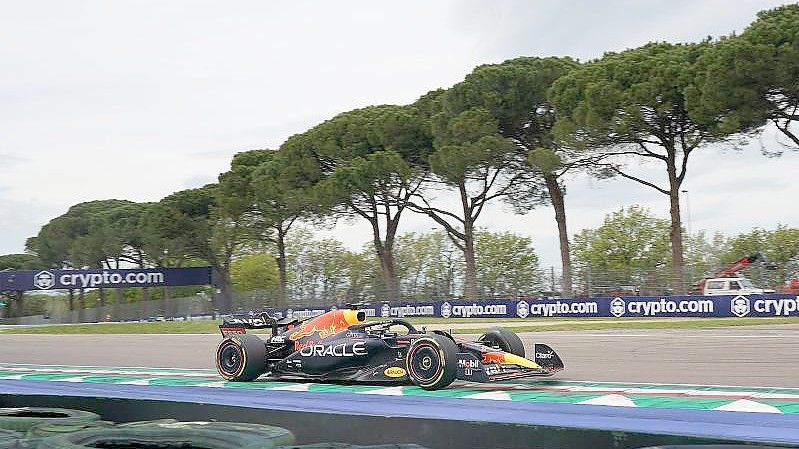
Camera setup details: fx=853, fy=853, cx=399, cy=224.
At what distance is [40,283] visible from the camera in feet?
182

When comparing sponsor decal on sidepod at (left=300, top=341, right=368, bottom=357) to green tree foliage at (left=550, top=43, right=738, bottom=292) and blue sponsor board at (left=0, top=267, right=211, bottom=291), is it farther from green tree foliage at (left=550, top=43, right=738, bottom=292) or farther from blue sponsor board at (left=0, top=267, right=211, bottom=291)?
blue sponsor board at (left=0, top=267, right=211, bottom=291)

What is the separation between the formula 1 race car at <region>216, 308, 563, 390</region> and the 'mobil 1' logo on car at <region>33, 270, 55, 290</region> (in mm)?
49233

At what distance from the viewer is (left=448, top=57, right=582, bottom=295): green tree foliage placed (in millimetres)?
35281

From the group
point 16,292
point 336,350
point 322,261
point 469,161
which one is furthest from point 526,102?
point 16,292

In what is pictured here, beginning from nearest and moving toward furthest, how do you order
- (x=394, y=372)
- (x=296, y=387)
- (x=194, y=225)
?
(x=394, y=372), (x=296, y=387), (x=194, y=225)

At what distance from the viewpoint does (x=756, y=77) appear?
27.4m

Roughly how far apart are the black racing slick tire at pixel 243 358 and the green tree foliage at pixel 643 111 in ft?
74.8

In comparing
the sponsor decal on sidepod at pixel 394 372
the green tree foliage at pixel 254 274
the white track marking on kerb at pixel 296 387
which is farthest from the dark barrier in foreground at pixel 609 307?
the green tree foliage at pixel 254 274

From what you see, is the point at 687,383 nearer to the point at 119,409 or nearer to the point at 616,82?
the point at 119,409

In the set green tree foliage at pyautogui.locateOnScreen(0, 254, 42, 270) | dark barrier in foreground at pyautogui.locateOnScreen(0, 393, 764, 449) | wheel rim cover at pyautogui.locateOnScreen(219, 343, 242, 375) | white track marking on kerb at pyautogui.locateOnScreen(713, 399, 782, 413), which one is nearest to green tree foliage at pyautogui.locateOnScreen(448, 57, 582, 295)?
wheel rim cover at pyautogui.locateOnScreen(219, 343, 242, 375)

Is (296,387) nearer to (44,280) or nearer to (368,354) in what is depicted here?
(368,354)

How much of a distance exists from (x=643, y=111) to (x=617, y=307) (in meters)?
7.26

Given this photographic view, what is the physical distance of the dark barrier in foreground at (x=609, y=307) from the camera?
24656 millimetres

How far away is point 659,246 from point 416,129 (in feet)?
118
